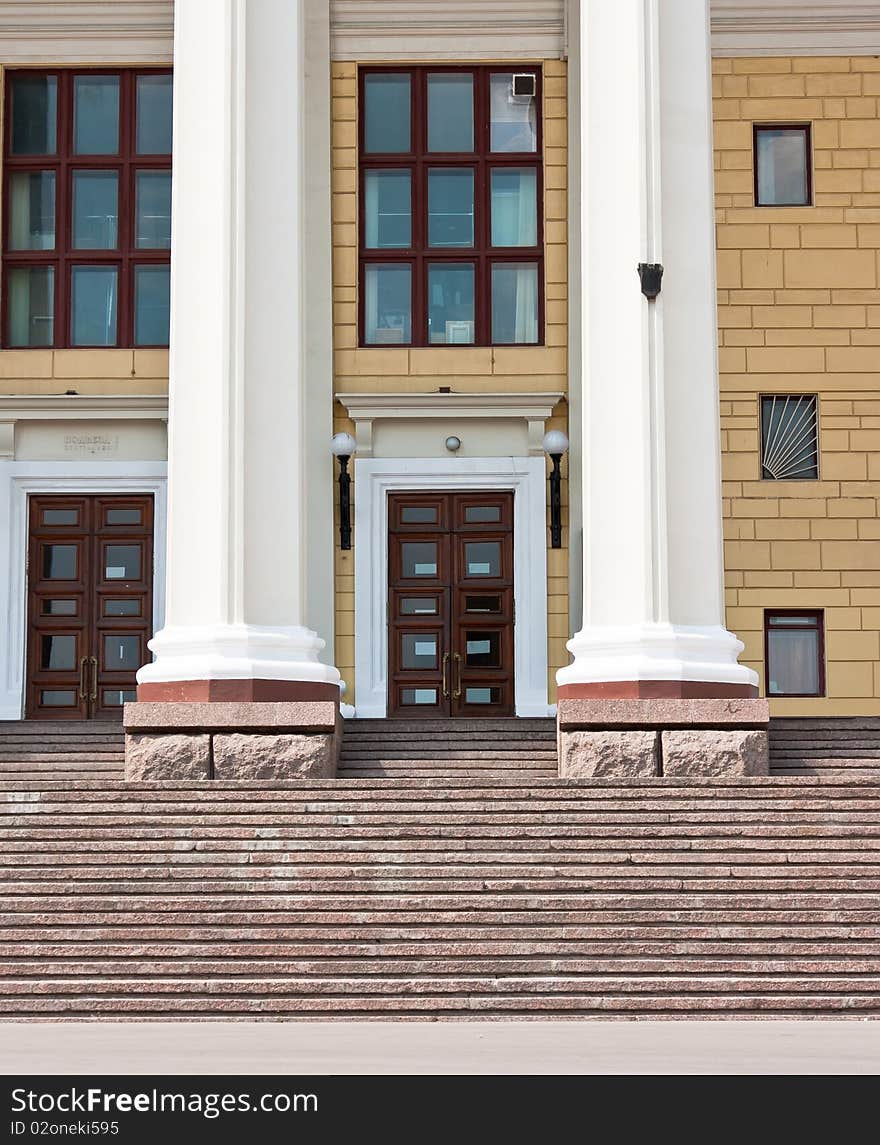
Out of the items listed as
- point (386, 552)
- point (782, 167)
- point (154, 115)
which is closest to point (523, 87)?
point (782, 167)

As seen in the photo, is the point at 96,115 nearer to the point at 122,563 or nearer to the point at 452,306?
the point at 452,306

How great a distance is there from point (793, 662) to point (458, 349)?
451 centimetres

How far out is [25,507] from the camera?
2061 centimetres

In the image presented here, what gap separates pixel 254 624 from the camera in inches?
648

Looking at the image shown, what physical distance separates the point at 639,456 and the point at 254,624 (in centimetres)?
331

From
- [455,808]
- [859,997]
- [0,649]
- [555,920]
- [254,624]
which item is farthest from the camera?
[0,649]

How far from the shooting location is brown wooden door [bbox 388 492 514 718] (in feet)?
67.2

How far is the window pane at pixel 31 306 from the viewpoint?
20938 mm

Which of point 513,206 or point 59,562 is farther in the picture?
point 513,206

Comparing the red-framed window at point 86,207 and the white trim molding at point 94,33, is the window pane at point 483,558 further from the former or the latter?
the white trim molding at point 94,33

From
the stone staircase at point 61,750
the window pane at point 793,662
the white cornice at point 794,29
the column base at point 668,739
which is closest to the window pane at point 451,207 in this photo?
the white cornice at point 794,29

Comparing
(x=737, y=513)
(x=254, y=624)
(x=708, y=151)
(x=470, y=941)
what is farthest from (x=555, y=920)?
(x=737, y=513)

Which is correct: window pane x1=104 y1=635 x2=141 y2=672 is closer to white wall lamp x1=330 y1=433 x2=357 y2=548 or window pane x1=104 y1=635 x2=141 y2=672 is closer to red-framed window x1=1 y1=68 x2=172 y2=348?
white wall lamp x1=330 y1=433 x2=357 y2=548

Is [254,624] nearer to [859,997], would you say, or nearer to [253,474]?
[253,474]
